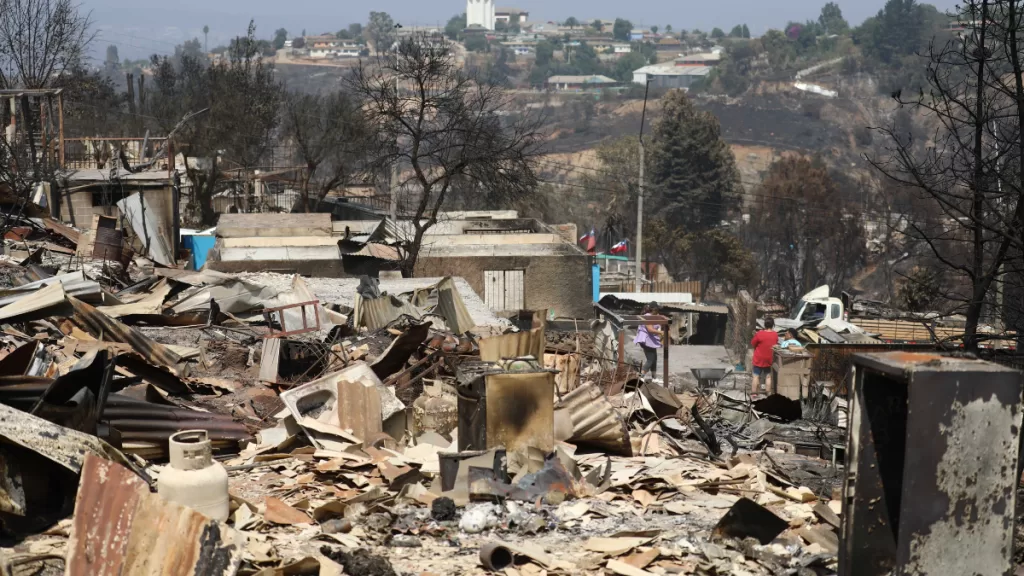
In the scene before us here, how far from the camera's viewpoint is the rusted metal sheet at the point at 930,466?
4.26 metres

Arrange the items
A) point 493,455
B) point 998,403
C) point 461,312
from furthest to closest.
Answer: point 461,312, point 493,455, point 998,403

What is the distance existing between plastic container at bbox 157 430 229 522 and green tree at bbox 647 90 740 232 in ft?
204

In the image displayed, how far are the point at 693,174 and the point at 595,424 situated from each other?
62.8m

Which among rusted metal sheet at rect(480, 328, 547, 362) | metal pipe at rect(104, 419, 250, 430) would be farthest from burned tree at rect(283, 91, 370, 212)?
metal pipe at rect(104, 419, 250, 430)

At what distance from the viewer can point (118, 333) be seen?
10555 millimetres

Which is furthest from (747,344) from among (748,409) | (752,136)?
(752,136)

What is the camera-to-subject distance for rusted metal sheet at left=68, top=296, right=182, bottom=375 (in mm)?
10266

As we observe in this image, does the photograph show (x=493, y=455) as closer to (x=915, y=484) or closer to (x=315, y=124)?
(x=915, y=484)

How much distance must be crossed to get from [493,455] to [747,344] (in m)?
17.8

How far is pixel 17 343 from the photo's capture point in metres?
9.30

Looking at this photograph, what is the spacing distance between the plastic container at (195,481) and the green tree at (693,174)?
62.0 m

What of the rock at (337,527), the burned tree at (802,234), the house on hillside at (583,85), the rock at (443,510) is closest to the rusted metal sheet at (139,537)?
the rock at (337,527)

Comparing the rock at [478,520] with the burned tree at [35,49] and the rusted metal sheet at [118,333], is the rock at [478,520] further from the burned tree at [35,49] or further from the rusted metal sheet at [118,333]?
the burned tree at [35,49]

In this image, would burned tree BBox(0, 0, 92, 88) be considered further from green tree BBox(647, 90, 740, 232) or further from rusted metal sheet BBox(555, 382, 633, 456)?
green tree BBox(647, 90, 740, 232)
